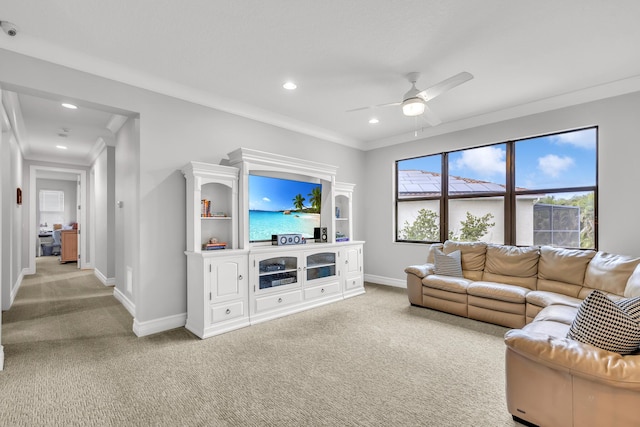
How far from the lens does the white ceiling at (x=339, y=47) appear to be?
2.24 metres

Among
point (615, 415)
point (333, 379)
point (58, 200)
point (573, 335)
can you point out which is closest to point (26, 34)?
point (333, 379)

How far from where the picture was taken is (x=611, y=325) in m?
1.63

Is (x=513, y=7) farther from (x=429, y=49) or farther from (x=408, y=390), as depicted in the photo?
(x=408, y=390)

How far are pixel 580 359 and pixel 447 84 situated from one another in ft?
7.39

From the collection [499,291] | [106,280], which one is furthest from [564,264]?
[106,280]

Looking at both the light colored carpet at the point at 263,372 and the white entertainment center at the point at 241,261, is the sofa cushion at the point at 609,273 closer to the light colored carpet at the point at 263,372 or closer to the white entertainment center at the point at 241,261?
the light colored carpet at the point at 263,372

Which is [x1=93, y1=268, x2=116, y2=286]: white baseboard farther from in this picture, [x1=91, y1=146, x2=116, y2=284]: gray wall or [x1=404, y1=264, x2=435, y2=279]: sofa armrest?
[x1=404, y1=264, x2=435, y2=279]: sofa armrest

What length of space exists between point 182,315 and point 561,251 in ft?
15.0

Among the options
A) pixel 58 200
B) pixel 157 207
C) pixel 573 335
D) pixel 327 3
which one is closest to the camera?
pixel 573 335

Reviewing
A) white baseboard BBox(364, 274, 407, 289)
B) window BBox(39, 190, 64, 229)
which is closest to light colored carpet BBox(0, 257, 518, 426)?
white baseboard BBox(364, 274, 407, 289)

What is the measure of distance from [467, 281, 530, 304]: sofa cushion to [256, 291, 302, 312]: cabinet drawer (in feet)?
7.21

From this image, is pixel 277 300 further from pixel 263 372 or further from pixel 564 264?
pixel 564 264

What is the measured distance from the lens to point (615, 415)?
155cm

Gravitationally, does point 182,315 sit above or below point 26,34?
below
